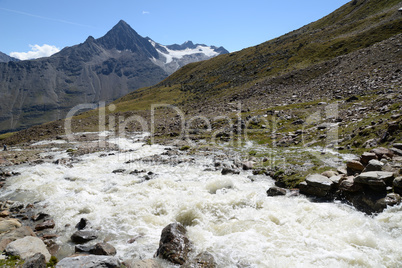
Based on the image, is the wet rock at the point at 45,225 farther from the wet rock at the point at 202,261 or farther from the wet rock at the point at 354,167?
the wet rock at the point at 354,167

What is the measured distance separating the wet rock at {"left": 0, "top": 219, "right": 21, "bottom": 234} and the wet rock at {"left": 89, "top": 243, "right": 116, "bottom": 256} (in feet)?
21.4

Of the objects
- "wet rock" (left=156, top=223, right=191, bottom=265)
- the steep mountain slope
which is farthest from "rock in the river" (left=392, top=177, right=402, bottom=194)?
"wet rock" (left=156, top=223, right=191, bottom=265)

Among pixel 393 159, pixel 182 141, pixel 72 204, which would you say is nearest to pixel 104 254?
pixel 72 204

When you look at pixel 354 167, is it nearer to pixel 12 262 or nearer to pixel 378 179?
pixel 378 179

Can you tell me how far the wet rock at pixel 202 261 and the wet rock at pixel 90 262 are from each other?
9.64 ft

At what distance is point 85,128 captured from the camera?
68000mm

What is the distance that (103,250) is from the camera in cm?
1034

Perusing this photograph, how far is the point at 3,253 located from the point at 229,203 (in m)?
11.8

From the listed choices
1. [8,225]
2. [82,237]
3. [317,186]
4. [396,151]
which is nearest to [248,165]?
[317,186]

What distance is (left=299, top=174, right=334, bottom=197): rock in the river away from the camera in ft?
47.7

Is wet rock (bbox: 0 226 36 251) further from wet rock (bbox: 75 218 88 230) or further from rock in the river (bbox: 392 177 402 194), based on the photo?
rock in the river (bbox: 392 177 402 194)

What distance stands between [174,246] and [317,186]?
33.8ft

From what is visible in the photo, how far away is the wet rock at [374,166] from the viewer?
13.7 metres

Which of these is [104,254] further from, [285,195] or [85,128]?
[85,128]
